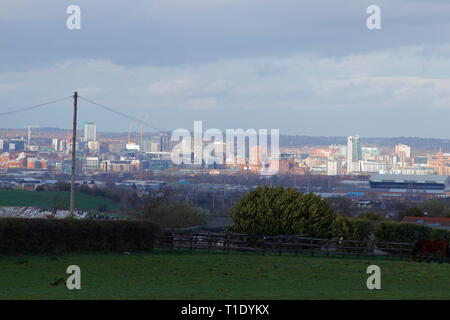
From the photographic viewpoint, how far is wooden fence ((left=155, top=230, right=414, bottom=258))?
3731cm

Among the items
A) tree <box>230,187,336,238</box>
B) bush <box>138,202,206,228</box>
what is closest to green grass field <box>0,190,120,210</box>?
bush <box>138,202,206,228</box>

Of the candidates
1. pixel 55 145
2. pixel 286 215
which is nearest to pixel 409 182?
pixel 55 145

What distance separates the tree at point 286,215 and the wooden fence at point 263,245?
3989 millimetres

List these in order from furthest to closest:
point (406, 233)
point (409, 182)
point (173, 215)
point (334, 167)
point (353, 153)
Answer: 1. point (409, 182)
2. point (353, 153)
3. point (334, 167)
4. point (173, 215)
5. point (406, 233)

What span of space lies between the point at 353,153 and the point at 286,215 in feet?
464

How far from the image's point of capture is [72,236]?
32.1m

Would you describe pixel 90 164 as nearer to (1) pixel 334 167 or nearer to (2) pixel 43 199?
(2) pixel 43 199

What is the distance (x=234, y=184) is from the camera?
444ft

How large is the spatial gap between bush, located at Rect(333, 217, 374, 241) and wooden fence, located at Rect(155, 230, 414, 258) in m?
4.69
